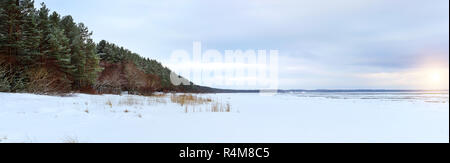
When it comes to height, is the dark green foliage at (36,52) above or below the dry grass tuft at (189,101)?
above

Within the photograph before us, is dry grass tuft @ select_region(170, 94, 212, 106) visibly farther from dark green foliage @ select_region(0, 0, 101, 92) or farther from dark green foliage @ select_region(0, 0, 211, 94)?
dark green foliage @ select_region(0, 0, 211, 94)

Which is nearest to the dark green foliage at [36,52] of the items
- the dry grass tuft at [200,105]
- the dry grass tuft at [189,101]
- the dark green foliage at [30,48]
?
the dark green foliage at [30,48]

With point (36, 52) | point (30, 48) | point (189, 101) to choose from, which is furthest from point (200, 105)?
point (30, 48)

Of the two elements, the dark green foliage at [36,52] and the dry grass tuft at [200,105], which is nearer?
the dry grass tuft at [200,105]

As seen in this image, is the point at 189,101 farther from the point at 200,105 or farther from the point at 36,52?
the point at 36,52

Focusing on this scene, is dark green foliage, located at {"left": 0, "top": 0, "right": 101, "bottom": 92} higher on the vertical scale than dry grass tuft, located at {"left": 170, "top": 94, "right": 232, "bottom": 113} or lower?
higher

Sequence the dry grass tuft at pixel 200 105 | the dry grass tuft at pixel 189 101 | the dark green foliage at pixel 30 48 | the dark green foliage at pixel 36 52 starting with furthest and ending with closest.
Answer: the dark green foliage at pixel 30 48
the dark green foliage at pixel 36 52
the dry grass tuft at pixel 189 101
the dry grass tuft at pixel 200 105

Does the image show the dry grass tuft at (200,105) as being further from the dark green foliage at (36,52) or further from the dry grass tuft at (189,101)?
the dark green foliage at (36,52)

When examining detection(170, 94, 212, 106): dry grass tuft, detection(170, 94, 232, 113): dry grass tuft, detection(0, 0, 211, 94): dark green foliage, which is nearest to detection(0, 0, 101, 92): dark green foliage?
detection(0, 0, 211, 94): dark green foliage
